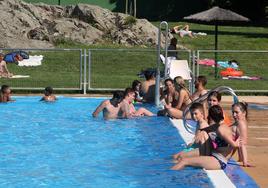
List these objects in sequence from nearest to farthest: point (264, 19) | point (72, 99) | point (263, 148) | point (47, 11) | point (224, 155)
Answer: point (224, 155), point (263, 148), point (72, 99), point (47, 11), point (264, 19)

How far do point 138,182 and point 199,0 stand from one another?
45299 mm

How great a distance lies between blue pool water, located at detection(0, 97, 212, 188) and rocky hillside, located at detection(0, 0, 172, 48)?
15135mm

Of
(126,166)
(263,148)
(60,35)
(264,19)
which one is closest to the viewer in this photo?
(126,166)

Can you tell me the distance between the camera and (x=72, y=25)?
34.1 metres

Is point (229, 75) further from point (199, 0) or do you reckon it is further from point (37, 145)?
point (199, 0)

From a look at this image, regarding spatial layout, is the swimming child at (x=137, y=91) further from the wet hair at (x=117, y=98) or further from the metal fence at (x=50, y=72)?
the metal fence at (x=50, y=72)

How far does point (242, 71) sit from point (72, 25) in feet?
33.2

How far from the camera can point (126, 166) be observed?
33.6 ft

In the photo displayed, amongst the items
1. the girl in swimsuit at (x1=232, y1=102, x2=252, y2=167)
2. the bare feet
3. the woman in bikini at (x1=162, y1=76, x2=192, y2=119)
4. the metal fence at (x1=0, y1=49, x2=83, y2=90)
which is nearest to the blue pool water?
the bare feet

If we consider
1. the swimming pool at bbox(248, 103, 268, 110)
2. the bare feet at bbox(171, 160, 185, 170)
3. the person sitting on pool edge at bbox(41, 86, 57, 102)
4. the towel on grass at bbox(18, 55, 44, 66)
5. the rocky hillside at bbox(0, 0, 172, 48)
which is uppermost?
the rocky hillside at bbox(0, 0, 172, 48)

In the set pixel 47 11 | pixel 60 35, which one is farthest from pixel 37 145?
pixel 47 11

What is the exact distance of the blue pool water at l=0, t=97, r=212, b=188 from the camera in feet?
30.2

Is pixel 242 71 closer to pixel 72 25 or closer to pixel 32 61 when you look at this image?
pixel 32 61

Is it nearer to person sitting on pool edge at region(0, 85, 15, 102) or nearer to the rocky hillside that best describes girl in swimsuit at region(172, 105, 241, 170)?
person sitting on pool edge at region(0, 85, 15, 102)
